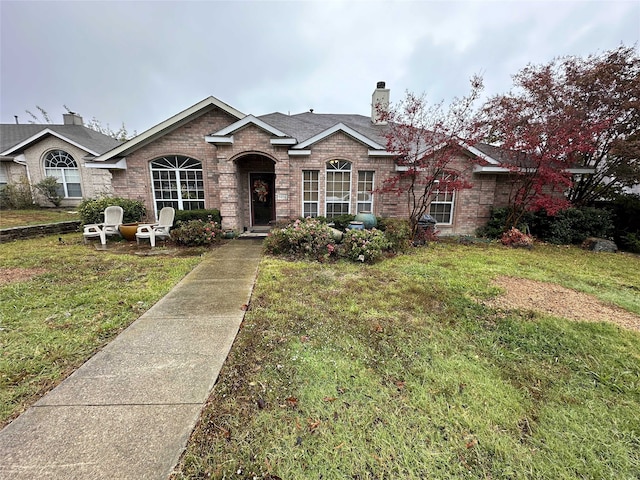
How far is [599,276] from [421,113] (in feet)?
20.3

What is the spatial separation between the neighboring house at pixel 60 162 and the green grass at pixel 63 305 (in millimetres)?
10795

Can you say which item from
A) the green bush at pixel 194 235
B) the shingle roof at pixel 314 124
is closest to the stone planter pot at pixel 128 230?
the green bush at pixel 194 235

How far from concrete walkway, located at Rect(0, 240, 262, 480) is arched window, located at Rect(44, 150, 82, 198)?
1805 cm

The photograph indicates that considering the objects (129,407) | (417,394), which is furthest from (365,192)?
(129,407)

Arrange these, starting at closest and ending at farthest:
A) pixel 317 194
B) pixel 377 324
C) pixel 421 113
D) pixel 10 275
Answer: pixel 377 324 → pixel 10 275 → pixel 421 113 → pixel 317 194

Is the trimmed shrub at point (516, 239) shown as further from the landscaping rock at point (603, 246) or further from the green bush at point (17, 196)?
the green bush at point (17, 196)

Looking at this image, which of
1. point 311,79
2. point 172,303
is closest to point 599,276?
point 172,303

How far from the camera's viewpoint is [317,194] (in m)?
10.1

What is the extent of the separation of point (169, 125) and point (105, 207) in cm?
374

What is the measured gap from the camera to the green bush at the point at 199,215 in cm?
966

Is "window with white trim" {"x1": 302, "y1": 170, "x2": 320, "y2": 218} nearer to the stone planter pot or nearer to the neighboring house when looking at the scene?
the stone planter pot

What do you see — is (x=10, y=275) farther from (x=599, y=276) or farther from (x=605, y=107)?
(x=605, y=107)

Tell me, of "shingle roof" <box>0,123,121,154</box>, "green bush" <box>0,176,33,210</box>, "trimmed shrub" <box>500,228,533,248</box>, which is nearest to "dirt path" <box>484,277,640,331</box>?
"trimmed shrub" <box>500,228,533,248</box>

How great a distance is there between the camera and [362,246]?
682cm
